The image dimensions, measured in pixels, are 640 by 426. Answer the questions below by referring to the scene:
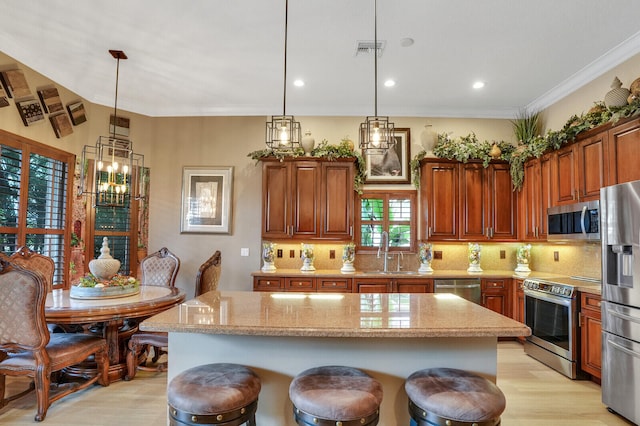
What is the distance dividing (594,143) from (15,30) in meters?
5.58

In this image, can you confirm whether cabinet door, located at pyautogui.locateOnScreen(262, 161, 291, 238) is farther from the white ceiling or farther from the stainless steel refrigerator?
the stainless steel refrigerator

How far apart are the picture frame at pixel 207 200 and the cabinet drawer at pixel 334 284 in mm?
1551

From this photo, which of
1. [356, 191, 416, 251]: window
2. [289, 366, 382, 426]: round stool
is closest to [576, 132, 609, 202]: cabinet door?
[356, 191, 416, 251]: window

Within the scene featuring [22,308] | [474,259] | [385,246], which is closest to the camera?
[22,308]

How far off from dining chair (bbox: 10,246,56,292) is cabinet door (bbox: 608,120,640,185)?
5.30 meters

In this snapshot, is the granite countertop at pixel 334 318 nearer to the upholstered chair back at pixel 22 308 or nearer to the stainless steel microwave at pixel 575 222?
the upholstered chair back at pixel 22 308

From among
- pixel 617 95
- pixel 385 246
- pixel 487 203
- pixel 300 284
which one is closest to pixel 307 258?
pixel 300 284

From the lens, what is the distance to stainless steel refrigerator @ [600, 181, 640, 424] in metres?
2.62

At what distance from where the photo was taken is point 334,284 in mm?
4559

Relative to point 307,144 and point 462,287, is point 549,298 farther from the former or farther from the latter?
point 307,144

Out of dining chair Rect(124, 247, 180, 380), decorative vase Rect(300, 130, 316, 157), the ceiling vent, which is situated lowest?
dining chair Rect(124, 247, 180, 380)

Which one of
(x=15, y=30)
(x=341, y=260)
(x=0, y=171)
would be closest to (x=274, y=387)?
(x=341, y=260)

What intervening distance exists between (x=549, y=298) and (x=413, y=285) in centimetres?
144

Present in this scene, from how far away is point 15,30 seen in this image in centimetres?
335
